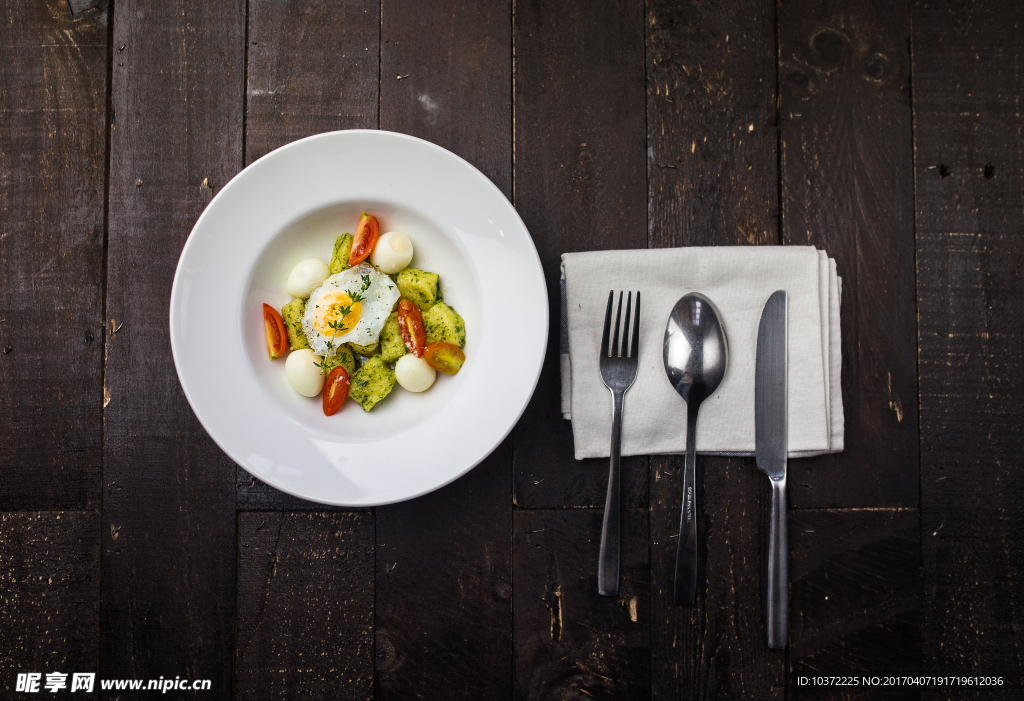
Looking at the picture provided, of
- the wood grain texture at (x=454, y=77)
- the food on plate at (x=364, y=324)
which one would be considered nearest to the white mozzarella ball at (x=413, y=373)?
the food on plate at (x=364, y=324)

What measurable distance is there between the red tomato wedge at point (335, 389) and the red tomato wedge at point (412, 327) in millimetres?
109

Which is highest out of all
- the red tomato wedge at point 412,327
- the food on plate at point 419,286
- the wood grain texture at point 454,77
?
the wood grain texture at point 454,77

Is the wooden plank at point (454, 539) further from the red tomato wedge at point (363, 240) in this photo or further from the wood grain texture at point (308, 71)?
the red tomato wedge at point (363, 240)

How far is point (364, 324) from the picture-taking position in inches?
35.7

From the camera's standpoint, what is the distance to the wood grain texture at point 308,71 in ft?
3.30

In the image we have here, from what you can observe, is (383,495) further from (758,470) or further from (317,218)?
(758,470)

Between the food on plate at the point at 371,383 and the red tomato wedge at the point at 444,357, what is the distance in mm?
75

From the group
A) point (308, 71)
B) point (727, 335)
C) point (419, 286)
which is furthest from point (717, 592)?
point (308, 71)

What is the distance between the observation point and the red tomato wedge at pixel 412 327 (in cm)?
91

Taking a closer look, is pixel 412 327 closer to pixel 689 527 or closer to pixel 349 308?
pixel 349 308

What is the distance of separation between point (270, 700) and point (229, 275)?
0.71 m

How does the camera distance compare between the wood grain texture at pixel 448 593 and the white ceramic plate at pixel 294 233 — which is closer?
the white ceramic plate at pixel 294 233

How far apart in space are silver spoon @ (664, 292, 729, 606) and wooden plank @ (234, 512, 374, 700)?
0.53m

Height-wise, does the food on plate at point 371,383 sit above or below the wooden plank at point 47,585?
above
